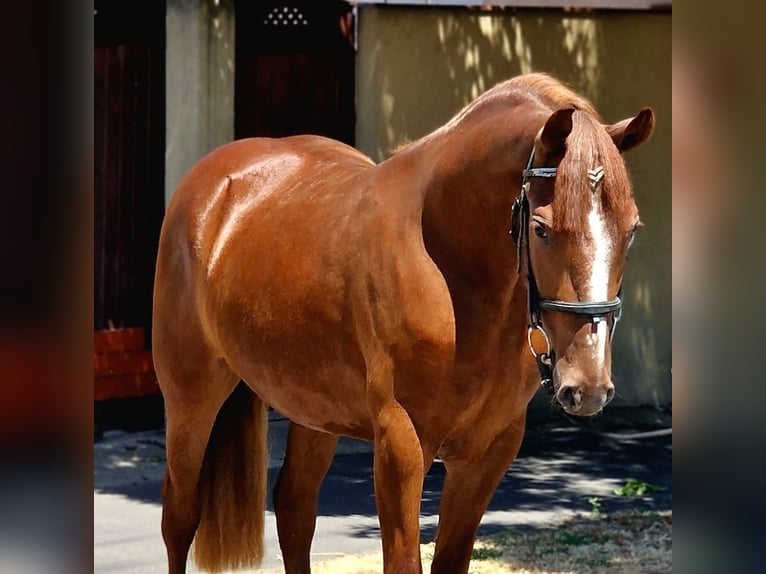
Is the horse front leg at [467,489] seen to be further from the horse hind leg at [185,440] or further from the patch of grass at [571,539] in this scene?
the patch of grass at [571,539]

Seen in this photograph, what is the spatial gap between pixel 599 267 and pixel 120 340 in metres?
6.01

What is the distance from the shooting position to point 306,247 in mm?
3887

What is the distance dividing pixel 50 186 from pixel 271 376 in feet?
8.54

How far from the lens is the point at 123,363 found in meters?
8.49

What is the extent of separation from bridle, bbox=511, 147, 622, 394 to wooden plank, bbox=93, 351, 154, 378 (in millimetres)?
5614

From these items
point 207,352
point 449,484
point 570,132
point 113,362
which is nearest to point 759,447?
point 570,132

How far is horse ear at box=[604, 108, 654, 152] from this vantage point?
3104 millimetres

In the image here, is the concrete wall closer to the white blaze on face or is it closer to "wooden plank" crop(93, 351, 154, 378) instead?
"wooden plank" crop(93, 351, 154, 378)

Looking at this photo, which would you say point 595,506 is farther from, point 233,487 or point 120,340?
point 120,340

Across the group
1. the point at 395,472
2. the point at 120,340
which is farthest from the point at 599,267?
the point at 120,340

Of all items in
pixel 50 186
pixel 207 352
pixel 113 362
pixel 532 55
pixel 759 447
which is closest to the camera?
pixel 50 186

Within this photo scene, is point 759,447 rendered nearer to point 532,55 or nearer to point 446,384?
point 446,384

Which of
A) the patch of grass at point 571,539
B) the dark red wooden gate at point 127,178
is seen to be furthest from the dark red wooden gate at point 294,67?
the patch of grass at point 571,539

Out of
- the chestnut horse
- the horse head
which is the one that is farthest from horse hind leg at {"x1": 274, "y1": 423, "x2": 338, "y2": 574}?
the horse head
